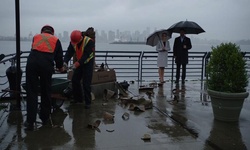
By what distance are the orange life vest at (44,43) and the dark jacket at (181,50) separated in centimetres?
594

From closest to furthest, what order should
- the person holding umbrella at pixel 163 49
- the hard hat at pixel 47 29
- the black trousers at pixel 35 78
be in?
the black trousers at pixel 35 78
the hard hat at pixel 47 29
the person holding umbrella at pixel 163 49

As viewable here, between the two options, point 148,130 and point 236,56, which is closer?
point 148,130

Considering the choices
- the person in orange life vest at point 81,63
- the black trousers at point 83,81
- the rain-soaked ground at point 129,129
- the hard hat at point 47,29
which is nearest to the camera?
the rain-soaked ground at point 129,129

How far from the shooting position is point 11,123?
5.25m

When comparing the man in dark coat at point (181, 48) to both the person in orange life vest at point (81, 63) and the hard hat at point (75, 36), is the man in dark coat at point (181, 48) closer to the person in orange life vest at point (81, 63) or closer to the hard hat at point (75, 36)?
the person in orange life vest at point (81, 63)

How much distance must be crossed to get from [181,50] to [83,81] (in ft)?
15.4

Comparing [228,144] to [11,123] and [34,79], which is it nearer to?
[34,79]

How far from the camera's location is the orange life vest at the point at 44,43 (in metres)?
4.91

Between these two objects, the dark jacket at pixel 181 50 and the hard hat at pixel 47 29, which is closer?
the hard hat at pixel 47 29

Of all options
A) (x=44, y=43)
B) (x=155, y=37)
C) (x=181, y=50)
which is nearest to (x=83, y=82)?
(x=44, y=43)

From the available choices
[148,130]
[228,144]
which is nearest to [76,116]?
[148,130]

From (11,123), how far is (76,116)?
1.21 metres

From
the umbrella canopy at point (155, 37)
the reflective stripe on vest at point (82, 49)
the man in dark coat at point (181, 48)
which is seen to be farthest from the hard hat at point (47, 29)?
the man in dark coat at point (181, 48)

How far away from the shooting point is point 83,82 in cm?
655
